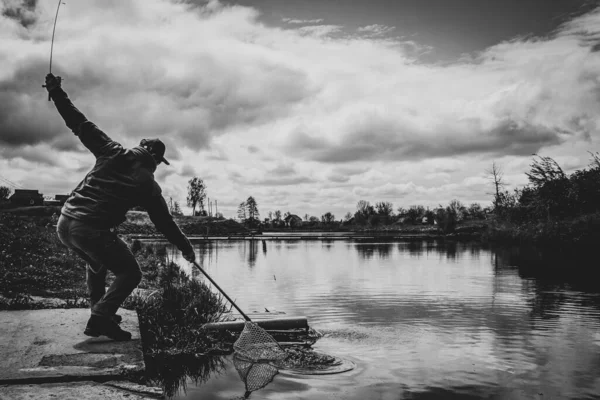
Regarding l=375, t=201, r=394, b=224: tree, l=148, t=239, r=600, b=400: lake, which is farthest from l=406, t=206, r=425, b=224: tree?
l=148, t=239, r=600, b=400: lake

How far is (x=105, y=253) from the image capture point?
19.8ft

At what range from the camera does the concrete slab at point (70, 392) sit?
4766mm

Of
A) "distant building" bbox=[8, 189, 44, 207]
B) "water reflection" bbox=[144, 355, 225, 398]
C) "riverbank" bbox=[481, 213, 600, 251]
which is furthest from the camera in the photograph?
Answer: "distant building" bbox=[8, 189, 44, 207]

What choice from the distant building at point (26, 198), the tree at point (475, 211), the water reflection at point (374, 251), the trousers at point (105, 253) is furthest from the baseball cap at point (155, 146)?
the tree at point (475, 211)

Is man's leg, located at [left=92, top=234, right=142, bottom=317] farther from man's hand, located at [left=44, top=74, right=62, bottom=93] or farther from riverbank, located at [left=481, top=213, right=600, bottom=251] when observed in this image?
riverbank, located at [left=481, top=213, right=600, bottom=251]

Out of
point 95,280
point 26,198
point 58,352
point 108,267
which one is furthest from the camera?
point 26,198

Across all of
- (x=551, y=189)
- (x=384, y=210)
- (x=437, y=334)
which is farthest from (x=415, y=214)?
(x=437, y=334)

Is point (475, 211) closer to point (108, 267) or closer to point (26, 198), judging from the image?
point (26, 198)

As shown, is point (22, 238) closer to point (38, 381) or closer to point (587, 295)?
point (38, 381)

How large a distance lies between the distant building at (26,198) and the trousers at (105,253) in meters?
114

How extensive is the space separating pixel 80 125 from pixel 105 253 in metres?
1.68

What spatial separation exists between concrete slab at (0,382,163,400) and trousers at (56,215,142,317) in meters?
1.11

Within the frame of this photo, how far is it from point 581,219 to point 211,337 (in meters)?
43.4

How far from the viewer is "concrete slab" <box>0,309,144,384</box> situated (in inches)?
208
